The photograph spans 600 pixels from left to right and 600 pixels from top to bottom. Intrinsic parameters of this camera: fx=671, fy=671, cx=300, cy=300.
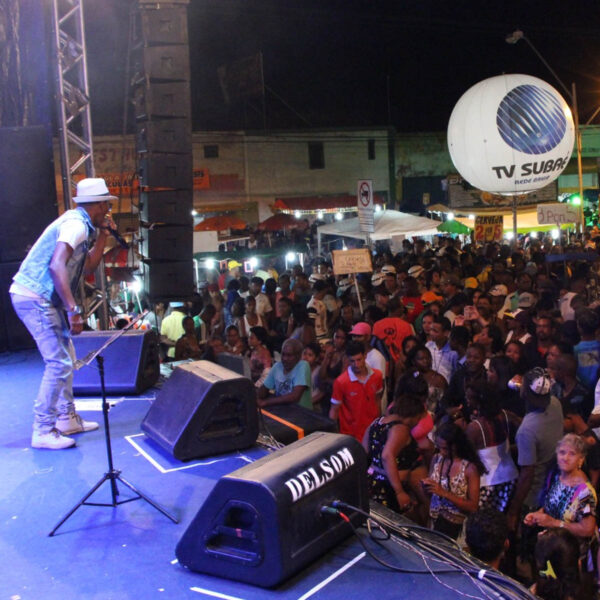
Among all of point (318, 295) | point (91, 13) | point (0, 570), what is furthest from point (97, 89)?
point (0, 570)

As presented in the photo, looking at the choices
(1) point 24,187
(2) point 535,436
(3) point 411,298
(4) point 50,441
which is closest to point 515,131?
(3) point 411,298

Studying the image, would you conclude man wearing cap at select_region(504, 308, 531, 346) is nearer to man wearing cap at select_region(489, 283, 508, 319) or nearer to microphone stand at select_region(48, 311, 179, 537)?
man wearing cap at select_region(489, 283, 508, 319)

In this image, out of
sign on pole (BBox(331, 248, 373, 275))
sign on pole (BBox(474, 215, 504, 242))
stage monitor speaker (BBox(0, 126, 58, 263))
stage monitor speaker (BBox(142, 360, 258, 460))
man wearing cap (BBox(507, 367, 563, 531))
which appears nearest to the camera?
stage monitor speaker (BBox(142, 360, 258, 460))

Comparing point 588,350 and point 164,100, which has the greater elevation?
point 164,100

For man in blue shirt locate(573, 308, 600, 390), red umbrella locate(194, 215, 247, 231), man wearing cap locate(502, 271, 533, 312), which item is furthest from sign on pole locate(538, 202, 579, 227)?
red umbrella locate(194, 215, 247, 231)

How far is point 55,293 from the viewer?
421cm

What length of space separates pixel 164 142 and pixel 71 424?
347cm

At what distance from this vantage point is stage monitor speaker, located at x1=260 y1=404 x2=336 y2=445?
4.44 m

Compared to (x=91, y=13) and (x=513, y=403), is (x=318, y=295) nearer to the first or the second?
(x=513, y=403)

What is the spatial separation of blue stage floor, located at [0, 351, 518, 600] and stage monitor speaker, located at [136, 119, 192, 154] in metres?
3.48

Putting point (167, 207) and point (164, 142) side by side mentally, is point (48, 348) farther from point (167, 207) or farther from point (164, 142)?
point (164, 142)

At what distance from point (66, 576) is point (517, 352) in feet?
14.2

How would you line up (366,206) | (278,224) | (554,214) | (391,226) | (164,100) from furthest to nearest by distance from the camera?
(278,224) < (391,226) < (554,214) < (366,206) < (164,100)

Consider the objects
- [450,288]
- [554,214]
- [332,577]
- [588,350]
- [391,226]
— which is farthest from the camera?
[391,226]
